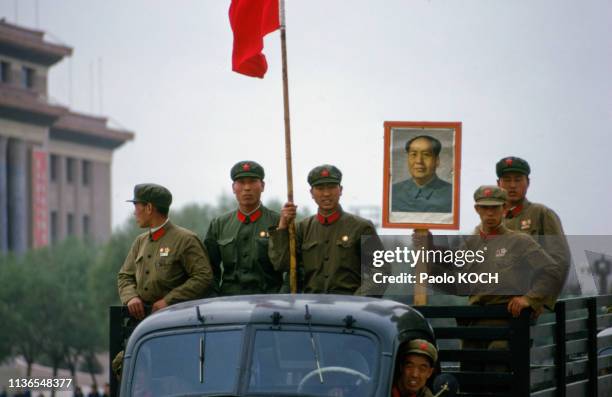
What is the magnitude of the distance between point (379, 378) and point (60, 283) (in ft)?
201

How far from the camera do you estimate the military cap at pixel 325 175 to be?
32.8 feet

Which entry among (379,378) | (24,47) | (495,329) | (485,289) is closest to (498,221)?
(485,289)

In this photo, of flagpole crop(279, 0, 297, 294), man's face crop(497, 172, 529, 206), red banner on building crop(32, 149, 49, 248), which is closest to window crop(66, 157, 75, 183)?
red banner on building crop(32, 149, 49, 248)

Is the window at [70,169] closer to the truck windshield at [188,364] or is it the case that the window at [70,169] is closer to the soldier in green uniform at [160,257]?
the soldier in green uniform at [160,257]

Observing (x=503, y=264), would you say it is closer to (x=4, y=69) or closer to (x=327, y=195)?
(x=327, y=195)

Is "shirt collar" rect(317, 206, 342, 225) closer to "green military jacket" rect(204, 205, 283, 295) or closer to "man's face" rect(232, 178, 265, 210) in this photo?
"green military jacket" rect(204, 205, 283, 295)

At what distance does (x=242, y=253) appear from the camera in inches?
412

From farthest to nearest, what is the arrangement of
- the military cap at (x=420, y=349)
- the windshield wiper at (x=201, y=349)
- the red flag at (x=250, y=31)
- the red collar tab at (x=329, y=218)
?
1. the red flag at (x=250, y=31)
2. the red collar tab at (x=329, y=218)
3. the windshield wiper at (x=201, y=349)
4. the military cap at (x=420, y=349)

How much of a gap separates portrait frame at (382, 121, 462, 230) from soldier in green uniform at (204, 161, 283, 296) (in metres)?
0.88

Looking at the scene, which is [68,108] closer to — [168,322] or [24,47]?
[24,47]

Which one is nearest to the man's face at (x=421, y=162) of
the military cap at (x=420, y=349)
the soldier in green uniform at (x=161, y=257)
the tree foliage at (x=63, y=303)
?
the soldier in green uniform at (x=161, y=257)

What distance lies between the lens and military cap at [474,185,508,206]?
9234 millimetres

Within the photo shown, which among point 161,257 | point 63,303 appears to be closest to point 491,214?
point 161,257

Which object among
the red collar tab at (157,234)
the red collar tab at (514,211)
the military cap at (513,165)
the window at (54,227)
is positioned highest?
the military cap at (513,165)
